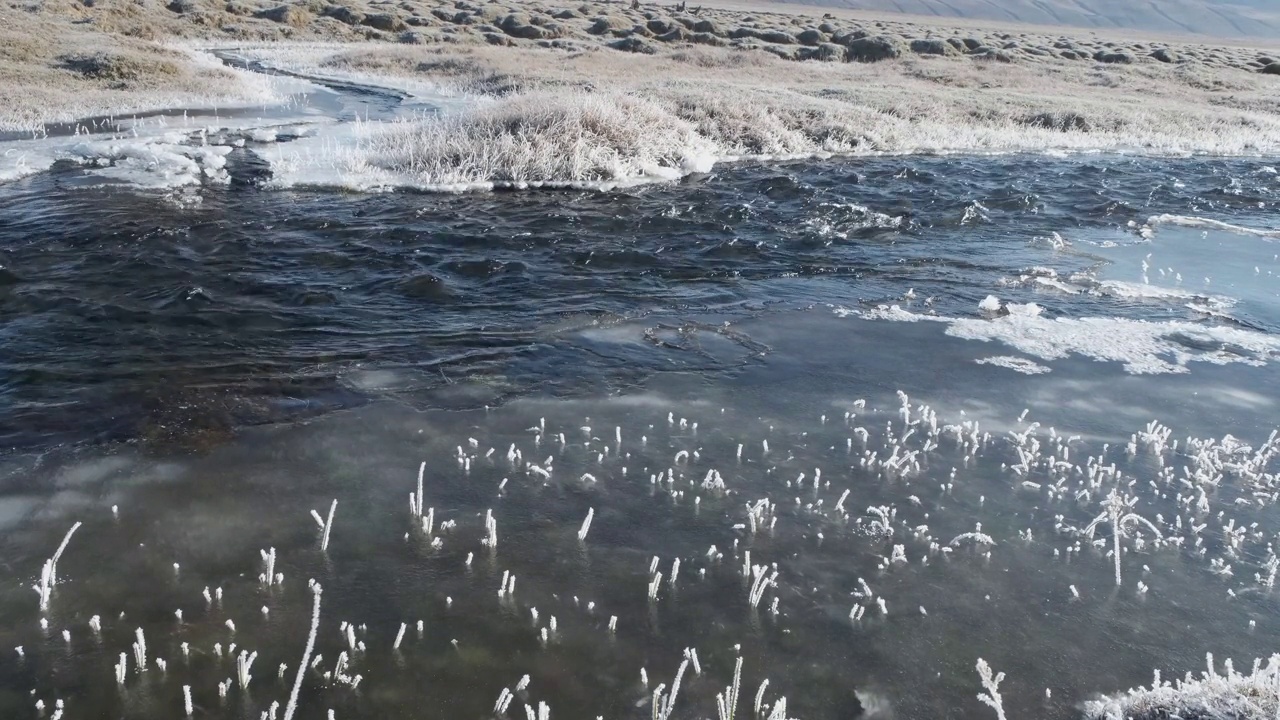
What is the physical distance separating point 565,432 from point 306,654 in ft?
13.2

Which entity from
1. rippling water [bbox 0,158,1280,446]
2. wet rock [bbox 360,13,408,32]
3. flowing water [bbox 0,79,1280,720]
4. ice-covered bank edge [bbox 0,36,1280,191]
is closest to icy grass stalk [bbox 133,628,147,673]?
flowing water [bbox 0,79,1280,720]

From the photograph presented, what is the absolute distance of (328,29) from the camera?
60.4 m

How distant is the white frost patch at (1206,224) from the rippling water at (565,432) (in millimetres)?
1838

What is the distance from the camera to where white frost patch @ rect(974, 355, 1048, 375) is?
11.7m

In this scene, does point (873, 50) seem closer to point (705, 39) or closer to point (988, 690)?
point (705, 39)

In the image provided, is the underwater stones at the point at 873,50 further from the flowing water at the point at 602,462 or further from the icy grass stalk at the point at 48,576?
the icy grass stalk at the point at 48,576

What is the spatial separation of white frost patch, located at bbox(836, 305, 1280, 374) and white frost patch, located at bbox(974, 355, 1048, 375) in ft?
1.11

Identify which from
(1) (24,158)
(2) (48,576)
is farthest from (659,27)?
(2) (48,576)

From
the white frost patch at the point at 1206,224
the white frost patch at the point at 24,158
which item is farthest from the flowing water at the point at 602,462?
the white frost patch at the point at 1206,224

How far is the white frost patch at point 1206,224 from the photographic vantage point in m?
20.2

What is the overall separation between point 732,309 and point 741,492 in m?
5.60

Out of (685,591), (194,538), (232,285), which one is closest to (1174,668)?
(685,591)

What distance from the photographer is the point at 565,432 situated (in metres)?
9.54

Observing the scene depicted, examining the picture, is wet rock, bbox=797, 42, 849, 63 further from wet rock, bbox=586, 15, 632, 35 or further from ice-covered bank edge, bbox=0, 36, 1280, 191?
wet rock, bbox=586, 15, 632, 35
